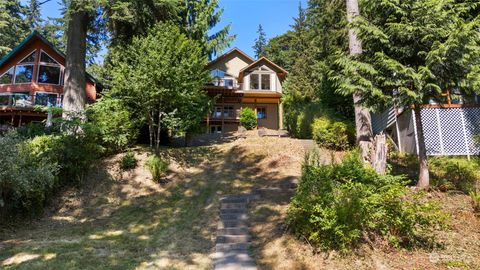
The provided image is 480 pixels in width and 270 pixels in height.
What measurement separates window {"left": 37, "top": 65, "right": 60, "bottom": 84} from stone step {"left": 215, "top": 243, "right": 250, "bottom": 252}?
25.2 meters

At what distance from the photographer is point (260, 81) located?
106 ft

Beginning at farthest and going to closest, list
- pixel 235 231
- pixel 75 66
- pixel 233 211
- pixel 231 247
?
pixel 75 66
pixel 233 211
pixel 235 231
pixel 231 247

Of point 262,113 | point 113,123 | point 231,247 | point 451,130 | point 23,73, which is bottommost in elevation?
point 231,247

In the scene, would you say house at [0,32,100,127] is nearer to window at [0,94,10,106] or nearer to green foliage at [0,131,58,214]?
window at [0,94,10,106]

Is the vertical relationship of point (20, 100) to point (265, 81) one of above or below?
below

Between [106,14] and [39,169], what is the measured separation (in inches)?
386

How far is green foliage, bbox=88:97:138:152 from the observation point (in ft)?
47.8

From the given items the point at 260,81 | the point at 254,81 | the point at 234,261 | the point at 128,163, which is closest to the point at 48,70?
the point at 254,81

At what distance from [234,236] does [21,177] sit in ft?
19.1

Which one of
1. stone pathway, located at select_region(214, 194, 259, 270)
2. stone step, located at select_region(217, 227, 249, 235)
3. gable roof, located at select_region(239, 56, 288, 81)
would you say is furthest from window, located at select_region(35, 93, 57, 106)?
stone step, located at select_region(217, 227, 249, 235)

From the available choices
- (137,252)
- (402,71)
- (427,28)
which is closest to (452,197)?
(402,71)

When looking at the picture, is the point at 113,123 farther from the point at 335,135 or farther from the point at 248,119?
the point at 248,119

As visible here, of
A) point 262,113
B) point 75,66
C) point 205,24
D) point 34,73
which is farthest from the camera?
point 262,113

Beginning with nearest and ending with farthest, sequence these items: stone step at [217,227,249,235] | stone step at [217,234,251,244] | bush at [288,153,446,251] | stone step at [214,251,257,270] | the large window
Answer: bush at [288,153,446,251] < stone step at [214,251,257,270] < stone step at [217,234,251,244] < stone step at [217,227,249,235] < the large window
